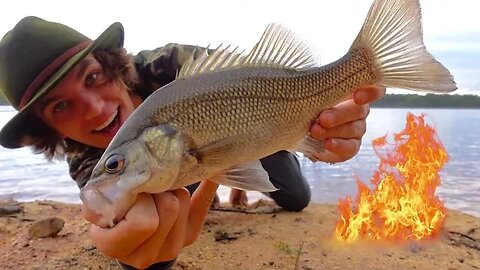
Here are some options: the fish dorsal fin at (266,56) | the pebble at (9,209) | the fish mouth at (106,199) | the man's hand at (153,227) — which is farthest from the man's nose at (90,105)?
the pebble at (9,209)

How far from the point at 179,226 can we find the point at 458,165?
8.37 meters

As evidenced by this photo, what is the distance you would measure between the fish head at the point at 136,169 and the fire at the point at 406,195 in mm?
2816

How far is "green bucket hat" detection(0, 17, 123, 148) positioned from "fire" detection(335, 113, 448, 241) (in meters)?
2.68

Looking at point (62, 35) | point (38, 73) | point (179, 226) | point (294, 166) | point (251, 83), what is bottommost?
point (294, 166)

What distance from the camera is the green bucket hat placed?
360cm

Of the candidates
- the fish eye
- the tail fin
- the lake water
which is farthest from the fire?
the fish eye

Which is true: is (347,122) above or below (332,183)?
above

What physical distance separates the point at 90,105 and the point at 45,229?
1.75 m

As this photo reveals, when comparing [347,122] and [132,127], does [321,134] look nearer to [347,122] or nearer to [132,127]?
[347,122]

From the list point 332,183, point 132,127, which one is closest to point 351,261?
point 132,127

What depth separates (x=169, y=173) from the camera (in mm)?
1991

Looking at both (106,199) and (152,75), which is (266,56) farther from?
(152,75)

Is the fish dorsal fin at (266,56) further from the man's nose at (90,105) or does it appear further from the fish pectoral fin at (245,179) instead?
the man's nose at (90,105)

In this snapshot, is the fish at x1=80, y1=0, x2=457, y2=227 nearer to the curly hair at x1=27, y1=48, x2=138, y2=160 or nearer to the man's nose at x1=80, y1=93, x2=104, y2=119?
the man's nose at x1=80, y1=93, x2=104, y2=119
